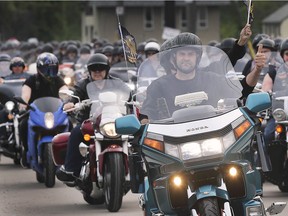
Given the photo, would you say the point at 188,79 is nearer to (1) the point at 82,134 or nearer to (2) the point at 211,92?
(2) the point at 211,92

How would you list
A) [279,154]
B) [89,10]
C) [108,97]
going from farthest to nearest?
[89,10], [279,154], [108,97]

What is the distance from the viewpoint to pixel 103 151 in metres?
12.3

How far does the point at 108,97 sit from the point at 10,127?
6.05m

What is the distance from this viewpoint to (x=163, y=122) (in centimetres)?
838

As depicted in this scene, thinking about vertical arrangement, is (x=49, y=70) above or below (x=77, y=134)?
above

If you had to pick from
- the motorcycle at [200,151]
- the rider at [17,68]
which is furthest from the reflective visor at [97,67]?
the rider at [17,68]

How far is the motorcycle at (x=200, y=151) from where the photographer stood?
802cm

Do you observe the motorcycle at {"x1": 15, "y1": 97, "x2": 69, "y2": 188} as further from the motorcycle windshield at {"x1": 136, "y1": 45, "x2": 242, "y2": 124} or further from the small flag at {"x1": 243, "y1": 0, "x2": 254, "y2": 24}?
the motorcycle windshield at {"x1": 136, "y1": 45, "x2": 242, "y2": 124}

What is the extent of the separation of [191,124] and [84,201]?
5.74m

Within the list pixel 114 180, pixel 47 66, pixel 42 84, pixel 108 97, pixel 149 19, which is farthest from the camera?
pixel 149 19

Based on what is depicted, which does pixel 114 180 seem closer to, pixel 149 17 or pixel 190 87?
pixel 190 87

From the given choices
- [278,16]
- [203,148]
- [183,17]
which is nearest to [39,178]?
[203,148]

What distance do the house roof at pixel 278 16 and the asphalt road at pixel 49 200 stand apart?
86979 mm

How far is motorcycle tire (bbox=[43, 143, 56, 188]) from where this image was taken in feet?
49.2
